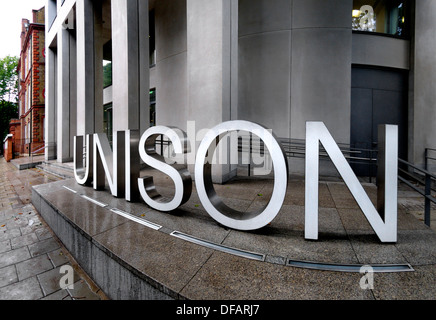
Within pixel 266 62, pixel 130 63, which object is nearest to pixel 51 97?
pixel 130 63

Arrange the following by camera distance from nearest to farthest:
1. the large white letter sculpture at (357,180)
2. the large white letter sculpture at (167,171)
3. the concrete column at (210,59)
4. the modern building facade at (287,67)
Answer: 1. the large white letter sculpture at (357,180)
2. the large white letter sculpture at (167,171)
3. the concrete column at (210,59)
4. the modern building facade at (287,67)

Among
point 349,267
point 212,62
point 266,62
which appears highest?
point 266,62

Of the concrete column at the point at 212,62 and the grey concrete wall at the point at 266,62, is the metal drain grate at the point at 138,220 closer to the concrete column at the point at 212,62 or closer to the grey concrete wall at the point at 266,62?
the concrete column at the point at 212,62

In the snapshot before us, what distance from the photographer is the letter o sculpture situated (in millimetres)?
2887

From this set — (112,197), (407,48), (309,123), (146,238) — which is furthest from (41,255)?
(407,48)

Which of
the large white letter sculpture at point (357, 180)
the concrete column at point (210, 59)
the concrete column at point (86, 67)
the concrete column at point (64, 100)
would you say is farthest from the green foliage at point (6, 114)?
the large white letter sculpture at point (357, 180)

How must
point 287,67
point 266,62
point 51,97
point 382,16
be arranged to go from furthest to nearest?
point 51,97
point 382,16
point 266,62
point 287,67

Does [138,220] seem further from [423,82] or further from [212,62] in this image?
[423,82]

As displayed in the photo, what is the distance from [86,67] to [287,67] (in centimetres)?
914

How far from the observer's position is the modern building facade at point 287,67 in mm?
8602

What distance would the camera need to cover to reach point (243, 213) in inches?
134

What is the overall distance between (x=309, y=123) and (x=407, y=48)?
12.4 meters
